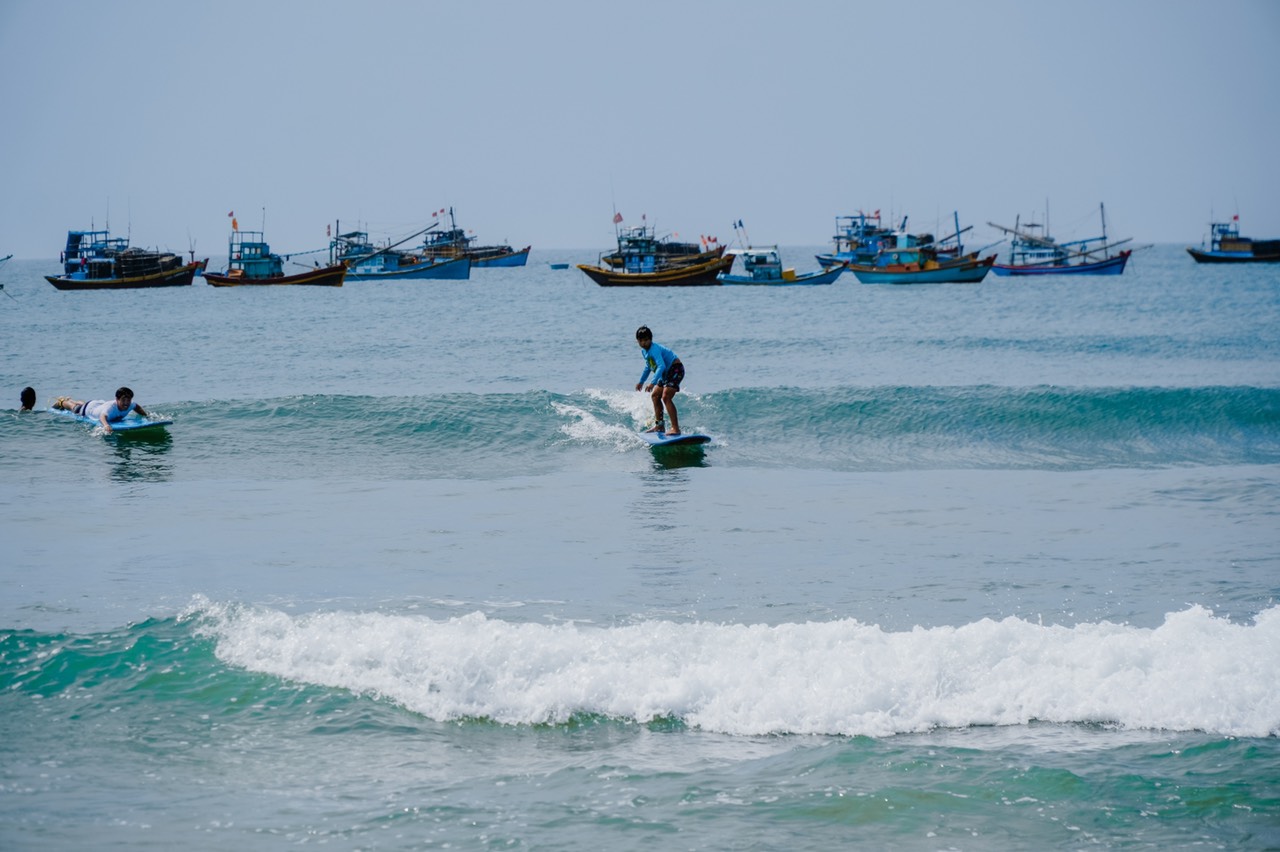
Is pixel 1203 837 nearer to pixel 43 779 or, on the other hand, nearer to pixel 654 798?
pixel 654 798

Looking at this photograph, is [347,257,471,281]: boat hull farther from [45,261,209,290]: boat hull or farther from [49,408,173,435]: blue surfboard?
[49,408,173,435]: blue surfboard

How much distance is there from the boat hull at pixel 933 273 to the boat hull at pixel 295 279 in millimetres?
41204

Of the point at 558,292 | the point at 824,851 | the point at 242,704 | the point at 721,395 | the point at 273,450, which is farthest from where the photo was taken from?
the point at 558,292

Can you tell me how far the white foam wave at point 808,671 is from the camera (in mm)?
7508

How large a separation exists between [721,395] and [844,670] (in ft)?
54.7

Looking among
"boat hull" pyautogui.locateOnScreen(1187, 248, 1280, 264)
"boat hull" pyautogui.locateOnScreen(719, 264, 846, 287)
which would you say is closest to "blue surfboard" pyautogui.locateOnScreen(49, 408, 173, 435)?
"boat hull" pyautogui.locateOnScreen(719, 264, 846, 287)

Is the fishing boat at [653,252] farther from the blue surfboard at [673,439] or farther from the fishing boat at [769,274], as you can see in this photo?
the blue surfboard at [673,439]

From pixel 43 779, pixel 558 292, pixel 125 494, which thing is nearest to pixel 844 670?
pixel 43 779

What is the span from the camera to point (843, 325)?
165 feet

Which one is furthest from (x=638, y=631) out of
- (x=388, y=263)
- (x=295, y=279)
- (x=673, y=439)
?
(x=388, y=263)

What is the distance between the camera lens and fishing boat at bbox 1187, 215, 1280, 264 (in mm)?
126438

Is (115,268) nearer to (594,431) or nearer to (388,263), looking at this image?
(388,263)

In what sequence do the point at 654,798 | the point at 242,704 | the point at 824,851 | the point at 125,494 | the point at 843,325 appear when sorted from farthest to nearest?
the point at 843,325 → the point at 125,494 → the point at 242,704 → the point at 654,798 → the point at 824,851

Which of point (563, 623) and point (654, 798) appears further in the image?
point (563, 623)
